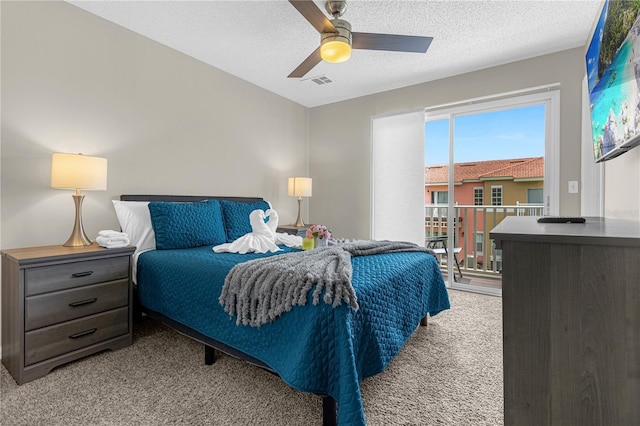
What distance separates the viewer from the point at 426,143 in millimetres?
4020

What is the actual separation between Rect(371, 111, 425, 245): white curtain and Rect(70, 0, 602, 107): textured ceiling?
27.0 inches

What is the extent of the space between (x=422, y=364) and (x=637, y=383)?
1321 mm

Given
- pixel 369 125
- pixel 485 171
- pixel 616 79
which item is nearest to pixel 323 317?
pixel 616 79

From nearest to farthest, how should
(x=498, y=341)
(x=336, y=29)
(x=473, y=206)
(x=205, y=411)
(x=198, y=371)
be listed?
(x=205, y=411), (x=198, y=371), (x=336, y=29), (x=498, y=341), (x=473, y=206)

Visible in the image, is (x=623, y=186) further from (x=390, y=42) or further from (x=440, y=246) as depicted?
(x=440, y=246)

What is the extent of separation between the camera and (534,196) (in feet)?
12.2

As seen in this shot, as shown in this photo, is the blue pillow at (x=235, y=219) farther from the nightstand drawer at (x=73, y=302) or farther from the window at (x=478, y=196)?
the window at (x=478, y=196)

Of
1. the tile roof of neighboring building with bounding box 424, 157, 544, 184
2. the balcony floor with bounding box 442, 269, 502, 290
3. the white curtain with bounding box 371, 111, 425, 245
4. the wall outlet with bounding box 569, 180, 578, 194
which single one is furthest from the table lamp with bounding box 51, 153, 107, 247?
the wall outlet with bounding box 569, 180, 578, 194

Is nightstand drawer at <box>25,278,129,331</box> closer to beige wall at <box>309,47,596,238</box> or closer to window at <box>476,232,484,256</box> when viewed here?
beige wall at <box>309,47,596,238</box>

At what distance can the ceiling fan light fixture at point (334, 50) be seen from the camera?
211 centimetres

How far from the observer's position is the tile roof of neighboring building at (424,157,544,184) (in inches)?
145

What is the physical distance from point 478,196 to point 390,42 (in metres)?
2.92

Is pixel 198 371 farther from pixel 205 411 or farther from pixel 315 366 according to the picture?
pixel 315 366

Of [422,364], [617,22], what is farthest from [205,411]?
[617,22]
